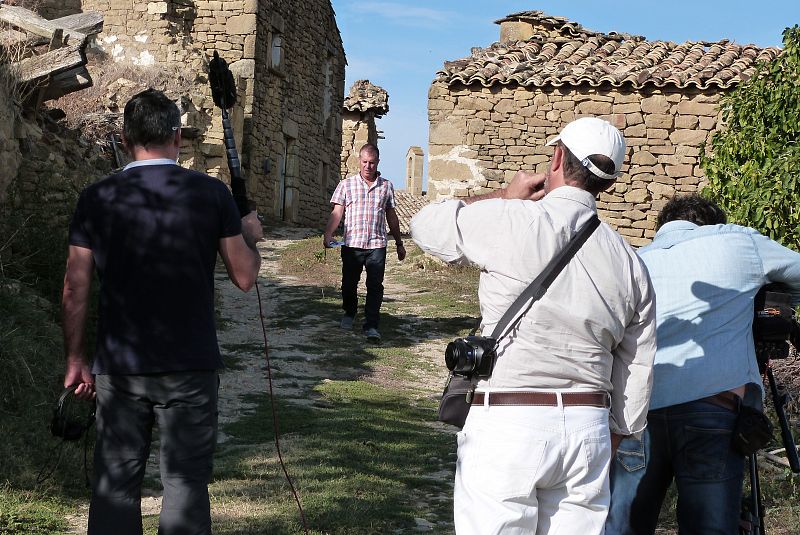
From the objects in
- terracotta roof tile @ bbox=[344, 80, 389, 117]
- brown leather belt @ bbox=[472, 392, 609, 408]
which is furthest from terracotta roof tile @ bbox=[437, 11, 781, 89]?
terracotta roof tile @ bbox=[344, 80, 389, 117]

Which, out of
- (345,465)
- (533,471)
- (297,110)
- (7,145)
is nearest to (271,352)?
(7,145)

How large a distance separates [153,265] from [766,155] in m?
5.37

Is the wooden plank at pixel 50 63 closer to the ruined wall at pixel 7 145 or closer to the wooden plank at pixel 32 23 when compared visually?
the ruined wall at pixel 7 145

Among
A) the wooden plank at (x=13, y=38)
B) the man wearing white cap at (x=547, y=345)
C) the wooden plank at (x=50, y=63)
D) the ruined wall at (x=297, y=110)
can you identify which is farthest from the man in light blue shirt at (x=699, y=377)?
the ruined wall at (x=297, y=110)

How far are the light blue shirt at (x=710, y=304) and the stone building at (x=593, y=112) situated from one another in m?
10.4

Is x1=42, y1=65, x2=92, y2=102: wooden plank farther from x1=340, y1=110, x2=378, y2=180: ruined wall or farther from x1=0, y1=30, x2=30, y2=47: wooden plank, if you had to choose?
x1=340, y1=110, x2=378, y2=180: ruined wall

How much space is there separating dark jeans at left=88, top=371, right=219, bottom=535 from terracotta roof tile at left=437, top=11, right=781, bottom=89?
1124cm

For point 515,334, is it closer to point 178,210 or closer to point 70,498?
point 178,210

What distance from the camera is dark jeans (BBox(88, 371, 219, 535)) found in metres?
3.16

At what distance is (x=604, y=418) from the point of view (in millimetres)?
2664

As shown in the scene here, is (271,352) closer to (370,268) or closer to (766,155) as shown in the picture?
(370,268)

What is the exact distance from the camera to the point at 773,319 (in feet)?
11.2

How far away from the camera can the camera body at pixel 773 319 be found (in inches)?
133

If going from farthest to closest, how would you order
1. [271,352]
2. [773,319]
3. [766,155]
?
[271,352] < [766,155] < [773,319]
